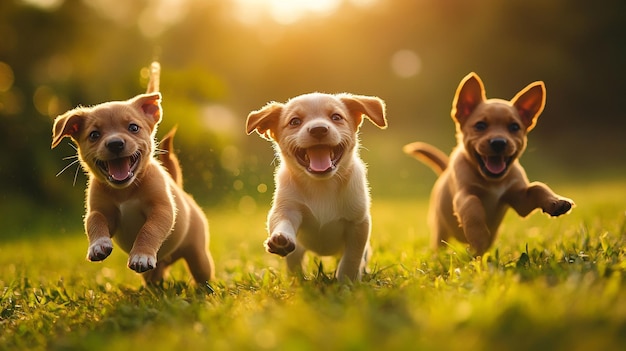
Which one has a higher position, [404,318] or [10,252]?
[404,318]

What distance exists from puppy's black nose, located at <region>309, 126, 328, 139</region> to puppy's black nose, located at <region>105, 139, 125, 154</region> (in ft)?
3.91

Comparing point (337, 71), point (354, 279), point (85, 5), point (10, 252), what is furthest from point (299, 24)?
point (354, 279)

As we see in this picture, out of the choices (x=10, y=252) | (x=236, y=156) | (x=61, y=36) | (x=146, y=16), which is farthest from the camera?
(x=146, y=16)

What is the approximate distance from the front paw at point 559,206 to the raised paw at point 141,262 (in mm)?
2539

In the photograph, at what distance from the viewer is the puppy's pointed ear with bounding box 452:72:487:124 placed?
5008 mm

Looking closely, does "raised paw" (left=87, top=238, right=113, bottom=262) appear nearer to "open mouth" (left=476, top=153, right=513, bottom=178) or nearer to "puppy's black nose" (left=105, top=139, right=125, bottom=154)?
"puppy's black nose" (left=105, top=139, right=125, bottom=154)

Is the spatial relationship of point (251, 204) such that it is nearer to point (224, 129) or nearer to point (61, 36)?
point (224, 129)

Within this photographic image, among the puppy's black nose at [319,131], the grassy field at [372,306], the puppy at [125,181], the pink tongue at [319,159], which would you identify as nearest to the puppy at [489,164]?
the grassy field at [372,306]

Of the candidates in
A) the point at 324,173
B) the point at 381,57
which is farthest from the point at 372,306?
the point at 381,57

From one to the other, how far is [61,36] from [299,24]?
795cm

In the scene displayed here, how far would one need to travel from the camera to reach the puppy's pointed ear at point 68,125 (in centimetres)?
419

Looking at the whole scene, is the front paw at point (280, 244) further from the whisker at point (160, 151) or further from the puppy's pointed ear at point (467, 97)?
the puppy's pointed ear at point (467, 97)

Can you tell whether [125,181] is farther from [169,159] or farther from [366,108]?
[366,108]

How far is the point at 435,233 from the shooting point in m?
5.56
